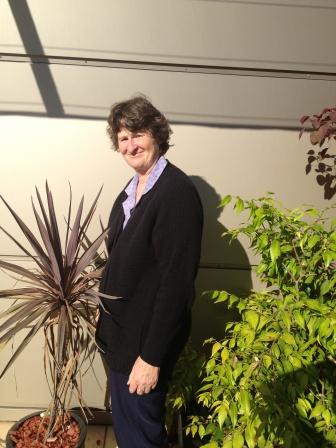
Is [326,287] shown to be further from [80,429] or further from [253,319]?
[80,429]

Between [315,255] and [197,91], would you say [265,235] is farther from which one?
[197,91]

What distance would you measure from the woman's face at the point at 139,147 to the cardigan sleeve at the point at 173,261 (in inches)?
9.1

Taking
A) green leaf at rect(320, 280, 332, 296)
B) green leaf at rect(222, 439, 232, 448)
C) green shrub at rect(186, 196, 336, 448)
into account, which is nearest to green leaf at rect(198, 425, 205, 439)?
green shrub at rect(186, 196, 336, 448)

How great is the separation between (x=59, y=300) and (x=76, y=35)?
55.0 inches

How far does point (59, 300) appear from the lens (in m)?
1.96

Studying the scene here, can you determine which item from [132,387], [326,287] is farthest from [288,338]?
[132,387]

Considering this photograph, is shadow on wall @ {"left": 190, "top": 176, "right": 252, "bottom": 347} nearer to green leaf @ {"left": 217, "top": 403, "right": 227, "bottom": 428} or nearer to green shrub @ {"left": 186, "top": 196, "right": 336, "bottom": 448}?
green shrub @ {"left": 186, "top": 196, "right": 336, "bottom": 448}

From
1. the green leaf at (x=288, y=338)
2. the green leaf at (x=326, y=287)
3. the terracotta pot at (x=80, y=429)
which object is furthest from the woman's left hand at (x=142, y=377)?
the green leaf at (x=326, y=287)

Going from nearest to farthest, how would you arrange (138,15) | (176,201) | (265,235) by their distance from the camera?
(176,201) → (265,235) → (138,15)

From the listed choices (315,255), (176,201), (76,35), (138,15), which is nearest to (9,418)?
(176,201)

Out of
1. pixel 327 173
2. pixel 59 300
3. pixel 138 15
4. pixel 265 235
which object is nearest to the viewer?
pixel 265 235

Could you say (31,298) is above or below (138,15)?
below

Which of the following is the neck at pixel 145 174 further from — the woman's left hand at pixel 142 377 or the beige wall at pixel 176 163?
the woman's left hand at pixel 142 377

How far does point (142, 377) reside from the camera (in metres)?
1.61
